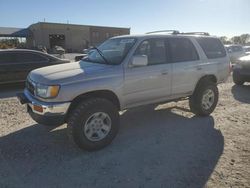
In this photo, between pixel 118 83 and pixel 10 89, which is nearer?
pixel 118 83

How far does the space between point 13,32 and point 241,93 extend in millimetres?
46061

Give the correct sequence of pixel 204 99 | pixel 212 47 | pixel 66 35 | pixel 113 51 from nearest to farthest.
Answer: pixel 113 51 → pixel 204 99 → pixel 212 47 → pixel 66 35

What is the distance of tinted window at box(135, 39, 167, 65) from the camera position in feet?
15.6

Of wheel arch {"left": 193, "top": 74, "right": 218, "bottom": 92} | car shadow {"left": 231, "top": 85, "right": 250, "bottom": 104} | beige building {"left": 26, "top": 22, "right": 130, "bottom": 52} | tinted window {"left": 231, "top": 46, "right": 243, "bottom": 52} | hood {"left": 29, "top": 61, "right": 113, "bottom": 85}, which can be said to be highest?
beige building {"left": 26, "top": 22, "right": 130, "bottom": 52}

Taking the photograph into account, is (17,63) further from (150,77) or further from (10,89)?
(150,77)

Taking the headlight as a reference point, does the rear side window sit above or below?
above

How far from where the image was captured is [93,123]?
13.6 feet

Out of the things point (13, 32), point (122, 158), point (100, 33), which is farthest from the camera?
point (100, 33)

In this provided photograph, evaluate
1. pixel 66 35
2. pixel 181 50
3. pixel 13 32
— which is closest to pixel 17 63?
pixel 181 50

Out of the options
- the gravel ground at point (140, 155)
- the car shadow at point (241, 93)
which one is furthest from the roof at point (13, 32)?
the car shadow at point (241, 93)

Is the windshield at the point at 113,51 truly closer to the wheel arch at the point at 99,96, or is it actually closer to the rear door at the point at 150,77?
the rear door at the point at 150,77

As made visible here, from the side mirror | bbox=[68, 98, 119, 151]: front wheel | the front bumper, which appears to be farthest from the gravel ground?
the side mirror

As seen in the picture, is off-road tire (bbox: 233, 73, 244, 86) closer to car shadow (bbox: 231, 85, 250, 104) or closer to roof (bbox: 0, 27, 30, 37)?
car shadow (bbox: 231, 85, 250, 104)

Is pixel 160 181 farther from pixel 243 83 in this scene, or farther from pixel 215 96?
pixel 243 83
